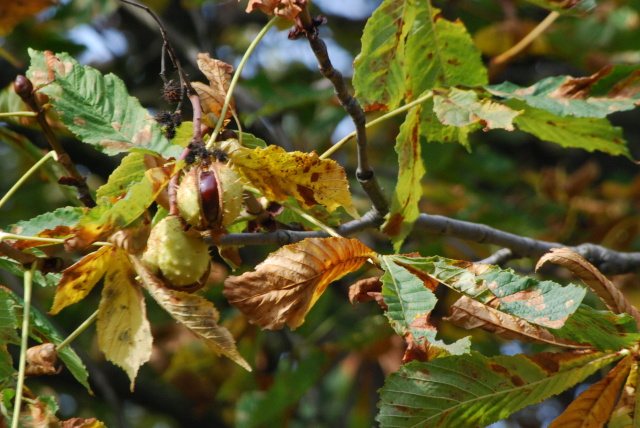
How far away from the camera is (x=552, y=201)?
3.21 meters

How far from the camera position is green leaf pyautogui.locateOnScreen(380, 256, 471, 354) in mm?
929

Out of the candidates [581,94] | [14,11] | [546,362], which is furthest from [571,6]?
[14,11]

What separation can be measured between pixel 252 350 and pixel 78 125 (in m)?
1.61

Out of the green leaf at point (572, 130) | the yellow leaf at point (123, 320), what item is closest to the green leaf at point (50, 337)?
the yellow leaf at point (123, 320)

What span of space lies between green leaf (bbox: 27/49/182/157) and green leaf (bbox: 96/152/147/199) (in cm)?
3

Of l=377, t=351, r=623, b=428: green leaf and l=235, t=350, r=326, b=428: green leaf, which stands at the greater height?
l=377, t=351, r=623, b=428: green leaf

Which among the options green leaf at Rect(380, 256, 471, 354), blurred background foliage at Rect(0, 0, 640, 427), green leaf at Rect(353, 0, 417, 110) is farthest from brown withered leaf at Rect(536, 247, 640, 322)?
blurred background foliage at Rect(0, 0, 640, 427)

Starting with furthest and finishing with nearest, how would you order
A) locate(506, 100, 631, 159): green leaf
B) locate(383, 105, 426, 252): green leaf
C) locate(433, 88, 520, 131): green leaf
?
locate(506, 100, 631, 159): green leaf
locate(383, 105, 426, 252): green leaf
locate(433, 88, 520, 131): green leaf

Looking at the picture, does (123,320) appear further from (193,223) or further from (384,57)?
(384,57)

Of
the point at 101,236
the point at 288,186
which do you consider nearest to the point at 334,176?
the point at 288,186

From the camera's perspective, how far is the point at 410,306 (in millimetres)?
961

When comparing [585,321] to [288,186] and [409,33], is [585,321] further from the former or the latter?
[409,33]

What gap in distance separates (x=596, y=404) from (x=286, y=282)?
539 millimetres

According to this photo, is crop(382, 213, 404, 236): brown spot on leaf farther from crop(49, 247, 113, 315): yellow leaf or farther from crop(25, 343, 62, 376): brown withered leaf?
crop(25, 343, 62, 376): brown withered leaf
